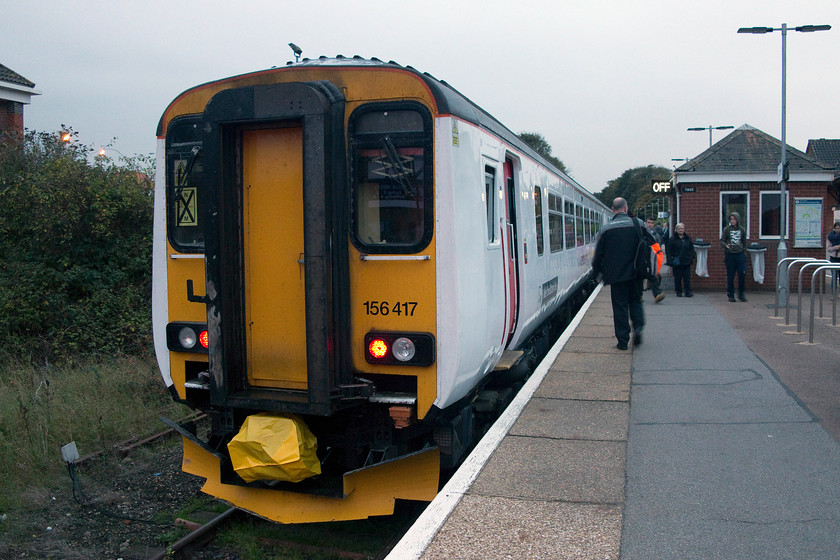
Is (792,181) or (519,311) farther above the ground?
(792,181)

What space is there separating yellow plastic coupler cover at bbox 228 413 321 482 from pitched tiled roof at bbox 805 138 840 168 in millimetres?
44034

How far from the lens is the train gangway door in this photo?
181 inches

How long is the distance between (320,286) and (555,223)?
6134 mm

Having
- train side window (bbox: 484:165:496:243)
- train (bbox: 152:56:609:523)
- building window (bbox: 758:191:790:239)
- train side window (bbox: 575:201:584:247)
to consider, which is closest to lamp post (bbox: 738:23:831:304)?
building window (bbox: 758:191:790:239)

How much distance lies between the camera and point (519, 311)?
21.4ft

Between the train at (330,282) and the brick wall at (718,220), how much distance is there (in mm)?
12181

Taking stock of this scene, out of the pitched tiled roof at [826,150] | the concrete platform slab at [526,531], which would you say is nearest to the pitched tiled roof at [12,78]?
the concrete platform slab at [526,531]

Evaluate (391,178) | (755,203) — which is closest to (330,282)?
(391,178)

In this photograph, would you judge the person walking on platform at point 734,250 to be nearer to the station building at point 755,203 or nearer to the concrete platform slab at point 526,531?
the station building at point 755,203

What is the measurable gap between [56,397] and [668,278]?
15593 mm

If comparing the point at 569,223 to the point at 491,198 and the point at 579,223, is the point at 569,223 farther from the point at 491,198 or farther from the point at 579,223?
the point at 491,198

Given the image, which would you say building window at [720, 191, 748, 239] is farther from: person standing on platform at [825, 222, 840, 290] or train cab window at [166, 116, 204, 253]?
train cab window at [166, 116, 204, 253]

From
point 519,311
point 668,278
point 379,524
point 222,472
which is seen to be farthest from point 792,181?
point 222,472

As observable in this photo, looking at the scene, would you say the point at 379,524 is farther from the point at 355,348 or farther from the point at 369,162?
the point at 369,162
